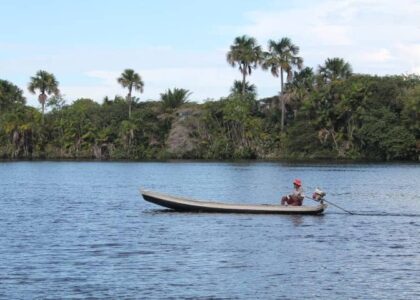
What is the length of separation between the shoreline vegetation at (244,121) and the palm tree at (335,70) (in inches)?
6.0

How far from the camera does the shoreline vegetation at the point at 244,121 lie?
373 feet

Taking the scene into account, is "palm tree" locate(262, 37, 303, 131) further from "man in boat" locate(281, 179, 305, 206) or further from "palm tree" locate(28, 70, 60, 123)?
"man in boat" locate(281, 179, 305, 206)

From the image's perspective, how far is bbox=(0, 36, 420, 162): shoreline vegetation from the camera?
113812mm

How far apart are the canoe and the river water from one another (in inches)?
16.3

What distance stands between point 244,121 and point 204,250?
95.9 m

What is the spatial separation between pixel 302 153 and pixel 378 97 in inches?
564

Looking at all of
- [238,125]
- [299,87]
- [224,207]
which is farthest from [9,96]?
[224,207]

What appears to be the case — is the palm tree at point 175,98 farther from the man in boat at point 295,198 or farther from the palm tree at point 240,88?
the man in boat at point 295,198

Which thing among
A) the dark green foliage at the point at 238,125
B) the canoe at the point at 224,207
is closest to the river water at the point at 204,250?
the canoe at the point at 224,207

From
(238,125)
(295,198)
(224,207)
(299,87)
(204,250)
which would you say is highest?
(299,87)

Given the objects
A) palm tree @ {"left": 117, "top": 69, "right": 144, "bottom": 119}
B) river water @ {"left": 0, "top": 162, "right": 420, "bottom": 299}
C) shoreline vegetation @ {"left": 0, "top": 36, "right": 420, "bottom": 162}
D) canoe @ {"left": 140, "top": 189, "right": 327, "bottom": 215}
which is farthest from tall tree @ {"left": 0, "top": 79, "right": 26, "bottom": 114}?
canoe @ {"left": 140, "top": 189, "right": 327, "bottom": 215}

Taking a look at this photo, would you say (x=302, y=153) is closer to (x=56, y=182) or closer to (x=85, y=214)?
(x=56, y=182)

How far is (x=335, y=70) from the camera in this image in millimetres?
121812

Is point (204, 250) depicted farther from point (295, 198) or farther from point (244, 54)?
point (244, 54)
